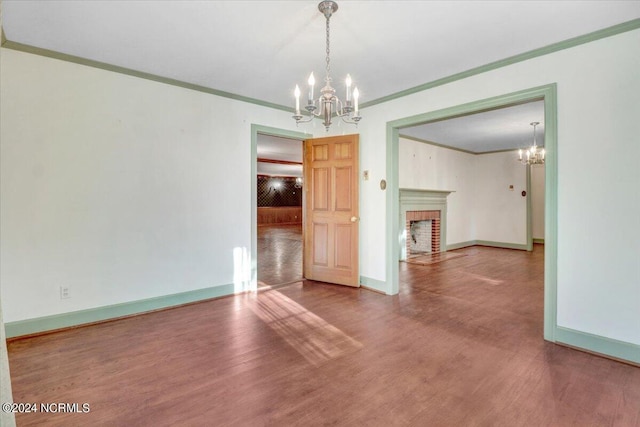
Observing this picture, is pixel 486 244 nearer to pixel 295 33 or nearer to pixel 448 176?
pixel 448 176

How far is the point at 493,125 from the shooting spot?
19.3 ft

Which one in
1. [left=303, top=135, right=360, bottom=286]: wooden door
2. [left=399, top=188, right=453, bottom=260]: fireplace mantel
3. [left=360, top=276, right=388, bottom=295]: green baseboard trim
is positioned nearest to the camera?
[left=360, top=276, right=388, bottom=295]: green baseboard trim

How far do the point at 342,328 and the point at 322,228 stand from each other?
201 centimetres

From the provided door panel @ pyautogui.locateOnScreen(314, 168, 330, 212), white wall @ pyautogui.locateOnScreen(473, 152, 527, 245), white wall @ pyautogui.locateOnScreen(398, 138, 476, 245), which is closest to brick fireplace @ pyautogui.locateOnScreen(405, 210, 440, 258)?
white wall @ pyautogui.locateOnScreen(398, 138, 476, 245)

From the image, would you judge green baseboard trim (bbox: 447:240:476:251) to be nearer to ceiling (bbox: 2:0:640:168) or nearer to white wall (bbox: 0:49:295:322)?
ceiling (bbox: 2:0:640:168)

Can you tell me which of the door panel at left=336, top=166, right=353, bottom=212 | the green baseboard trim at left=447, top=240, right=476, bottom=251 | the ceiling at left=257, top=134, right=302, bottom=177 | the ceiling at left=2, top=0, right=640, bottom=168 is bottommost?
the green baseboard trim at left=447, top=240, right=476, bottom=251

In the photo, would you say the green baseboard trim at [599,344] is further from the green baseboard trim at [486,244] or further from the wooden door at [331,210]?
the green baseboard trim at [486,244]

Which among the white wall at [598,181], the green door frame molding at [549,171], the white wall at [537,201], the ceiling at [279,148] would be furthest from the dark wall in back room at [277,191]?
the white wall at [598,181]

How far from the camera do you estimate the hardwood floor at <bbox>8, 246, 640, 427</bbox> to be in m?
1.95

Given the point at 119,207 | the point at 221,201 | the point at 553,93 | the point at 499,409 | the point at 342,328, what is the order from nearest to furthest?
the point at 499,409, the point at 553,93, the point at 342,328, the point at 119,207, the point at 221,201

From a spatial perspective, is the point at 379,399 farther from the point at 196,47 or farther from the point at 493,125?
the point at 493,125

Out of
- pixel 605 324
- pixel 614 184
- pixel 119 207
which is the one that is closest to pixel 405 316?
pixel 605 324

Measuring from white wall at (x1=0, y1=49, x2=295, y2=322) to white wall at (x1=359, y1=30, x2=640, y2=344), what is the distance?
3.59 metres

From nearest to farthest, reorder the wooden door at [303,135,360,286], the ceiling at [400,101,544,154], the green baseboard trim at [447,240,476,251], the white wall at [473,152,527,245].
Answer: the wooden door at [303,135,360,286] < the ceiling at [400,101,544,154] < the green baseboard trim at [447,240,476,251] < the white wall at [473,152,527,245]
